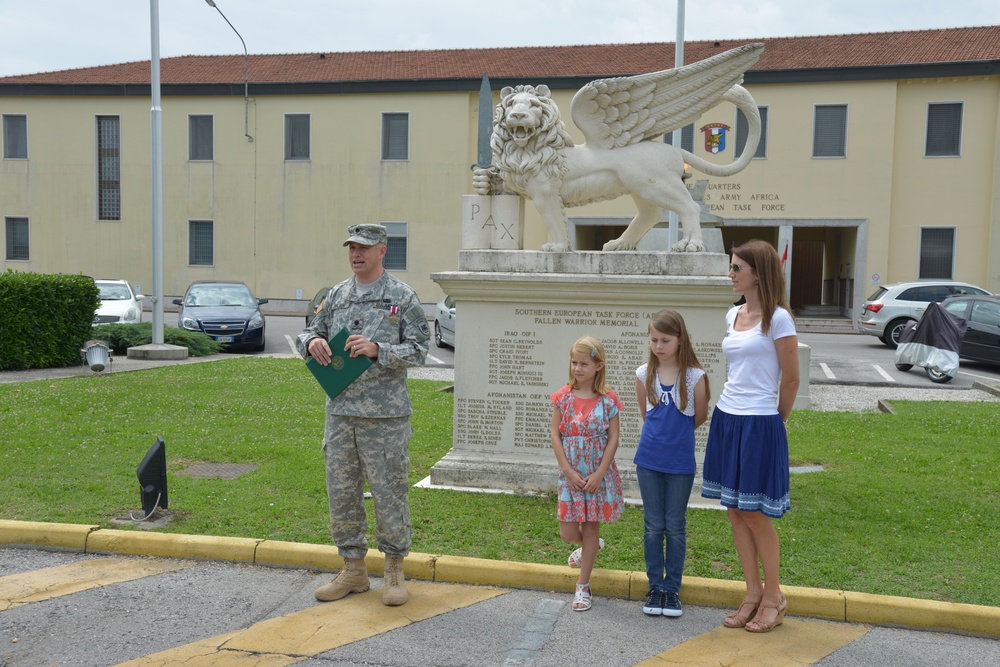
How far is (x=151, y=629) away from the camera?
14.4ft

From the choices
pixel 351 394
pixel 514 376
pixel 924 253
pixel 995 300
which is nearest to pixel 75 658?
pixel 351 394

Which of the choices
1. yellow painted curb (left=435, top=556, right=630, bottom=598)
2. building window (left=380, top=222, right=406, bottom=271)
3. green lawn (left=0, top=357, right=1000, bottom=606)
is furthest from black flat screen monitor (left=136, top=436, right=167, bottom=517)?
building window (left=380, top=222, right=406, bottom=271)

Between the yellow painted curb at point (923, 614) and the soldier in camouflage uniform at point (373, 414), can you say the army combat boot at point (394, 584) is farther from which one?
the yellow painted curb at point (923, 614)

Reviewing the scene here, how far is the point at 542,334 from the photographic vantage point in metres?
6.84

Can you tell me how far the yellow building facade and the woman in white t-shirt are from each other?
22.9 meters

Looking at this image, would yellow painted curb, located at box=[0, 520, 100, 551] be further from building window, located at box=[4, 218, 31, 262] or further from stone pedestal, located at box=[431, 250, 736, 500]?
building window, located at box=[4, 218, 31, 262]

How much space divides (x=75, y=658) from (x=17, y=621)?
2.04ft

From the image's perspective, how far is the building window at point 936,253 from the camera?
27062mm

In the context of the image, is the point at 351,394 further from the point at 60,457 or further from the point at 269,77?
the point at 269,77

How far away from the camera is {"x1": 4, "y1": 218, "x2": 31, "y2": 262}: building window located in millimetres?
32406

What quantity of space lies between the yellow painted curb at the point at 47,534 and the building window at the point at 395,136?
25556 mm

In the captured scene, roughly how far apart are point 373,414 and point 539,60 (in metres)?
28.1

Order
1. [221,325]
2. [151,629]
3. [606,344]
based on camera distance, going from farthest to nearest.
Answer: [221,325] < [606,344] < [151,629]

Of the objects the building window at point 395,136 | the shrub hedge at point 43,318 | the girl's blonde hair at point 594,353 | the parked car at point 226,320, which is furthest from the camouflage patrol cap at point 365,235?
the building window at point 395,136
